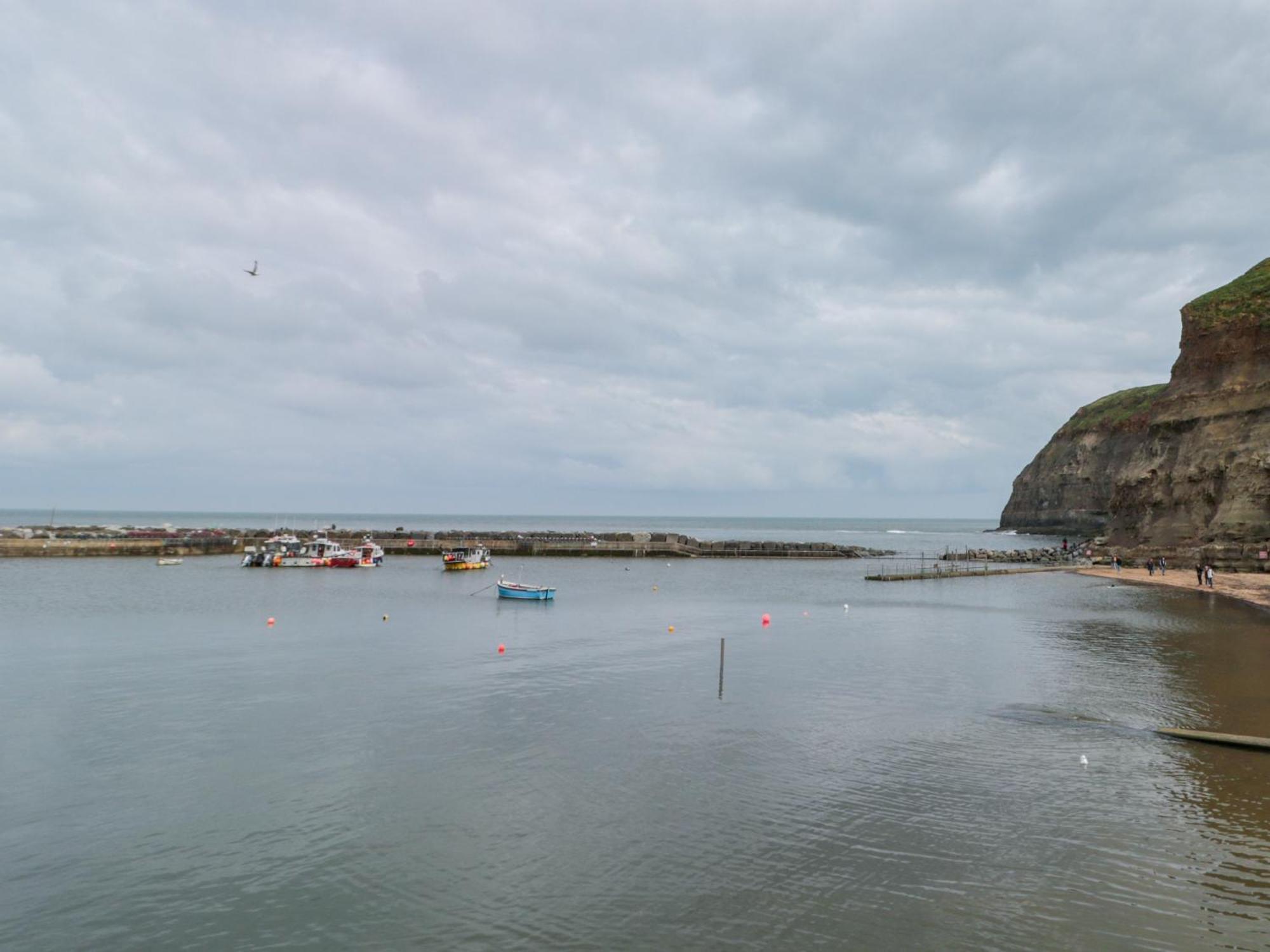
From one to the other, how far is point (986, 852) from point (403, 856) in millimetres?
11061

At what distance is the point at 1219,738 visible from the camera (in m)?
20.3

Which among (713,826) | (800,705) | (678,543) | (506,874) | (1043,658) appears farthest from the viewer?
(678,543)

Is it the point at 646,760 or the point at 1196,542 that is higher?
the point at 1196,542

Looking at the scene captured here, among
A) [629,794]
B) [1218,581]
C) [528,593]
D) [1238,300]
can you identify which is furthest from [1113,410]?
[629,794]

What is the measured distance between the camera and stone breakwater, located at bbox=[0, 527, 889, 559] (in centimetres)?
8919

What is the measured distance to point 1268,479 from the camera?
2341 inches

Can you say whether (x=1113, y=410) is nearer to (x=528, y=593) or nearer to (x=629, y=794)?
(x=528, y=593)

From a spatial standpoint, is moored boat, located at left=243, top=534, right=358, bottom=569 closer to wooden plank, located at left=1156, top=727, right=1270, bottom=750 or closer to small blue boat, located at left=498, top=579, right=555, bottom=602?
small blue boat, located at left=498, top=579, right=555, bottom=602

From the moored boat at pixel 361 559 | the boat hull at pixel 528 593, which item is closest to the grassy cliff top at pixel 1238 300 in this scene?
the boat hull at pixel 528 593

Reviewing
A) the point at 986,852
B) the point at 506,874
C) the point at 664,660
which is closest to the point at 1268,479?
the point at 664,660

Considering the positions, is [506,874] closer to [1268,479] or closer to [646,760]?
[646,760]

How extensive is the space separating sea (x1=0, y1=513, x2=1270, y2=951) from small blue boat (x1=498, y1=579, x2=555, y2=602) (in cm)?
1704

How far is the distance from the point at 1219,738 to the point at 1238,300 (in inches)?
2600

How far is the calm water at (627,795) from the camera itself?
1232cm
